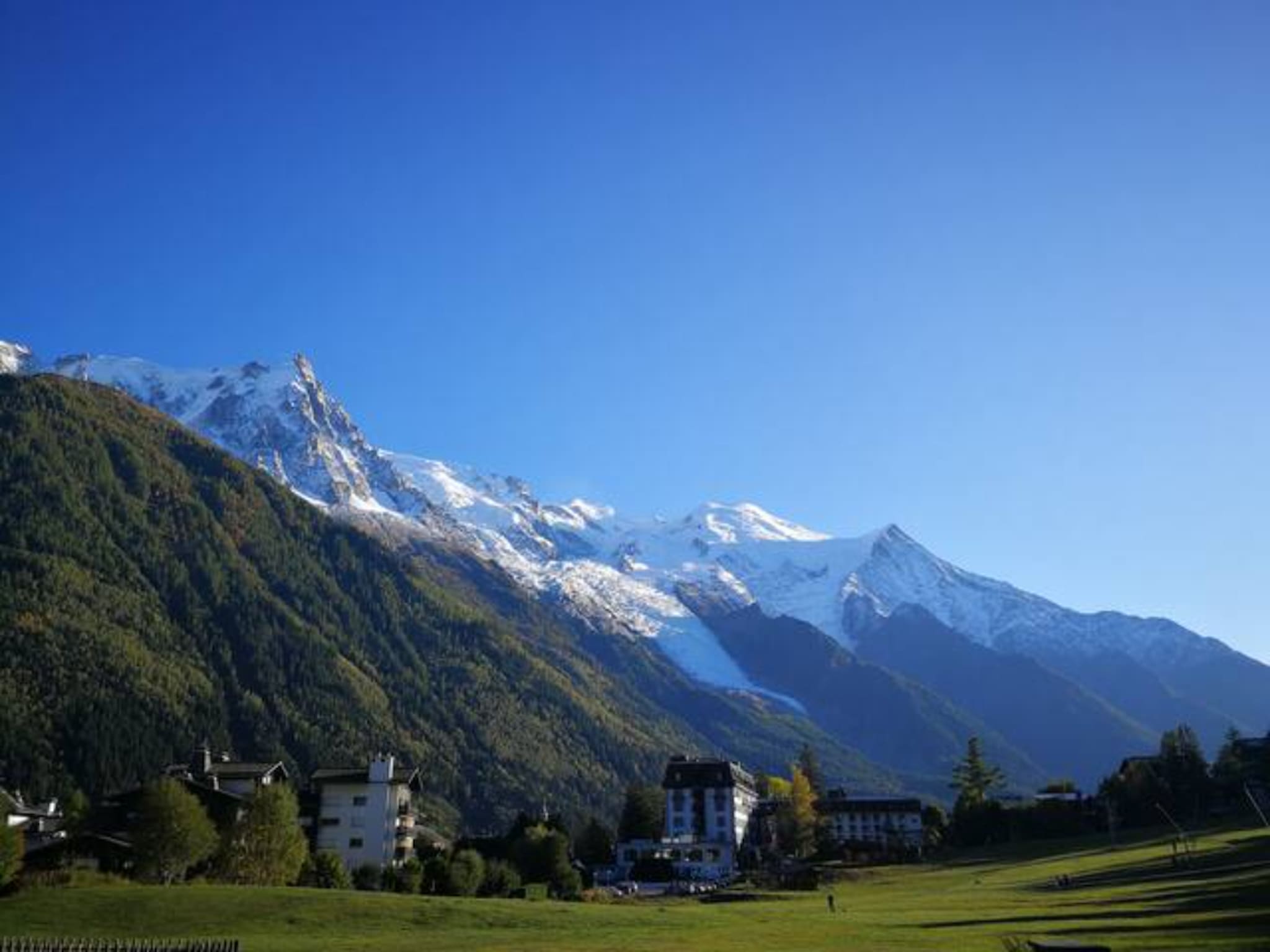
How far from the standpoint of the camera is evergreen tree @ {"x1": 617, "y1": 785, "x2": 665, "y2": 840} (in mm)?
187000

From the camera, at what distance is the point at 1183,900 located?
6650 cm

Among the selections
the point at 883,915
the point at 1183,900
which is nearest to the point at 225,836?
the point at 883,915

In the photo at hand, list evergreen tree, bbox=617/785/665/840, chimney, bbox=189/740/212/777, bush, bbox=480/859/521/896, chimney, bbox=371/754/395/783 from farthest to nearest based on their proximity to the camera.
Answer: evergreen tree, bbox=617/785/665/840, chimney, bbox=371/754/395/783, chimney, bbox=189/740/212/777, bush, bbox=480/859/521/896

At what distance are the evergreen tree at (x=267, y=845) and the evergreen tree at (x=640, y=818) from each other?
90063mm

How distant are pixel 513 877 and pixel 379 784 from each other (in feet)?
130

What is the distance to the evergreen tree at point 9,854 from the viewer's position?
7831cm

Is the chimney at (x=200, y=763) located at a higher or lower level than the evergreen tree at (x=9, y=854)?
higher

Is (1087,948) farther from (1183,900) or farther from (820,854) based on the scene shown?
(820,854)

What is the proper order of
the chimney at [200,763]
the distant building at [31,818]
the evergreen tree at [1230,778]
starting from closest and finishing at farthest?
1. the distant building at [31,818]
2. the chimney at [200,763]
3. the evergreen tree at [1230,778]

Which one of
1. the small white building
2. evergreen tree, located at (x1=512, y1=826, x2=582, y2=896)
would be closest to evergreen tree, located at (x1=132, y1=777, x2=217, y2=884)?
evergreen tree, located at (x1=512, y1=826, x2=582, y2=896)

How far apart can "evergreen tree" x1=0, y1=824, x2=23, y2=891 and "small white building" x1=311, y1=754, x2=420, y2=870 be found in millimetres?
62750

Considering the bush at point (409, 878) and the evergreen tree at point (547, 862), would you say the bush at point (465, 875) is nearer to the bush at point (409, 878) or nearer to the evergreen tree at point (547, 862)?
the bush at point (409, 878)

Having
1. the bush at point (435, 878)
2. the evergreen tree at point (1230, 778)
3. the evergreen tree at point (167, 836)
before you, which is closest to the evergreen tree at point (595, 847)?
the bush at point (435, 878)

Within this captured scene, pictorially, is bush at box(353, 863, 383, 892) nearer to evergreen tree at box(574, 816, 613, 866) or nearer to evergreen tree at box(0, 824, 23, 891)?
evergreen tree at box(0, 824, 23, 891)
